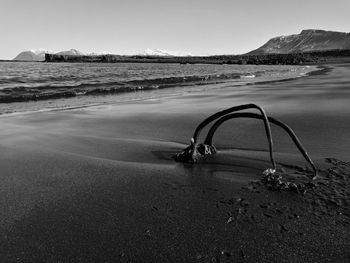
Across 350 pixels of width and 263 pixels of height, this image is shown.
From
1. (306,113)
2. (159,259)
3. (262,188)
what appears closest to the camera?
(159,259)

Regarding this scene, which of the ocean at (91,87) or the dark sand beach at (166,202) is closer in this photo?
the dark sand beach at (166,202)

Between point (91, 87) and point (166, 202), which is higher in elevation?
point (166, 202)

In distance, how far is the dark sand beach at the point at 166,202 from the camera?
7.22 feet

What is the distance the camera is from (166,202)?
9.54 ft

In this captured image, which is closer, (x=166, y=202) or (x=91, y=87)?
(x=166, y=202)

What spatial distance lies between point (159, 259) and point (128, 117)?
571 centimetres

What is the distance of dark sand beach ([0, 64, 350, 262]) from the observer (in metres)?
2.20

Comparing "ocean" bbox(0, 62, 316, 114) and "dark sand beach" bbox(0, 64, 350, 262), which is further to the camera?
"ocean" bbox(0, 62, 316, 114)

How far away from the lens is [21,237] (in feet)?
7.73

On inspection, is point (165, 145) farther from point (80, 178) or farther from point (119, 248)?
point (119, 248)

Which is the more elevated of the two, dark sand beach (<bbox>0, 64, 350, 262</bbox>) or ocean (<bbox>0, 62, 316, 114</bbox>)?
dark sand beach (<bbox>0, 64, 350, 262</bbox>)

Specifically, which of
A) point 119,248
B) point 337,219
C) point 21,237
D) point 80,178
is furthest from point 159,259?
point 80,178

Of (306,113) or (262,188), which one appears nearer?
(262,188)

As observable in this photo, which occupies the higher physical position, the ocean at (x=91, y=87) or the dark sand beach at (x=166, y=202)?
the dark sand beach at (x=166, y=202)
